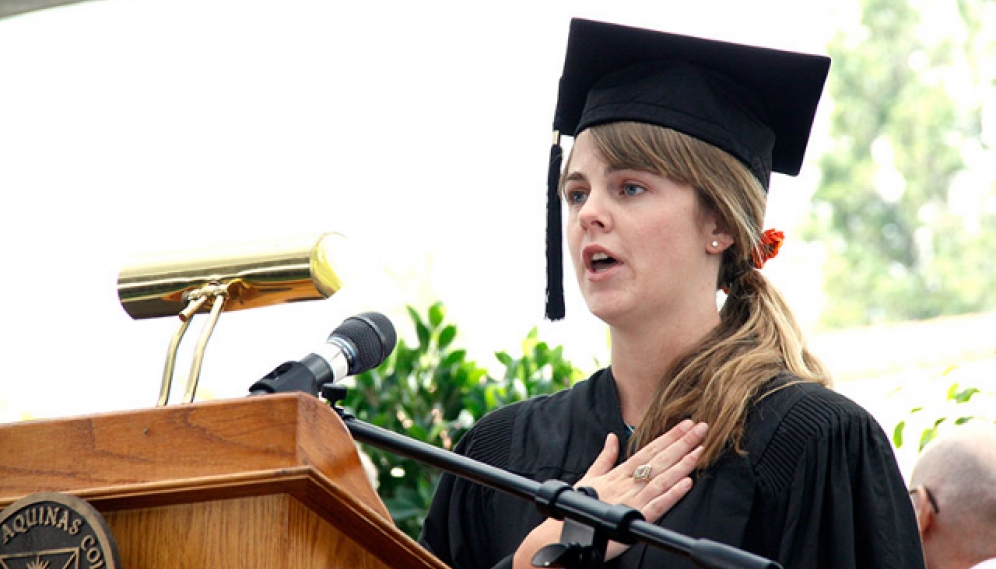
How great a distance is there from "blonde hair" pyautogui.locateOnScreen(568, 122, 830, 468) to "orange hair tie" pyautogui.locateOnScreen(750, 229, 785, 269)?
0.02m

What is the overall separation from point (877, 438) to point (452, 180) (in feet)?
37.1

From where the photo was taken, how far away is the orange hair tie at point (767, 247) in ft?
7.81

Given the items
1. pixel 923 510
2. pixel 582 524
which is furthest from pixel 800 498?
pixel 923 510

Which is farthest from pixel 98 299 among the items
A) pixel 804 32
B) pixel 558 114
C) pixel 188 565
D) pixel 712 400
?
pixel 804 32

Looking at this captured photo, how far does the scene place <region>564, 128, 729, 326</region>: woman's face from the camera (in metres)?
2.19

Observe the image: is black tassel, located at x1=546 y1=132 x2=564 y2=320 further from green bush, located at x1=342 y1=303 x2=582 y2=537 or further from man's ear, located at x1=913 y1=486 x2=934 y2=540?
green bush, located at x1=342 y1=303 x2=582 y2=537

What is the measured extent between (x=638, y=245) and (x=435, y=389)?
2.24 meters

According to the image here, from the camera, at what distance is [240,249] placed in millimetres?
1661

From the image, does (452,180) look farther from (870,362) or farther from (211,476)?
(211,476)

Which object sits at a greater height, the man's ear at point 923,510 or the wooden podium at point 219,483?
the wooden podium at point 219,483

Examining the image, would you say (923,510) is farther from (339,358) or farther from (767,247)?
(339,358)

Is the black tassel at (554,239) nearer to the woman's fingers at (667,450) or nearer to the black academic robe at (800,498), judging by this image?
the black academic robe at (800,498)

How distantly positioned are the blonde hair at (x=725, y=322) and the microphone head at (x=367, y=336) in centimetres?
60

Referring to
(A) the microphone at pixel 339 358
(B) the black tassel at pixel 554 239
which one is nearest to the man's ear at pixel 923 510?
(B) the black tassel at pixel 554 239
